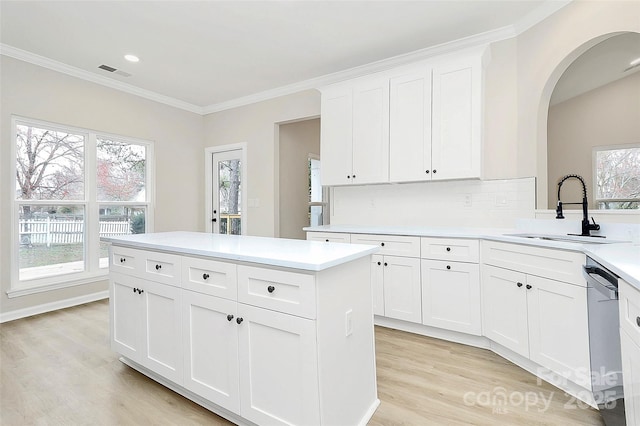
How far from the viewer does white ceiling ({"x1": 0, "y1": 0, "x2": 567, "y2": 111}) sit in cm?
263

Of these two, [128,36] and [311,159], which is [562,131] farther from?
[128,36]

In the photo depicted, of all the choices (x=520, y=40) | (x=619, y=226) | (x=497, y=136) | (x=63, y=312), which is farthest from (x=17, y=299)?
(x=520, y=40)

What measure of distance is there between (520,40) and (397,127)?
131cm

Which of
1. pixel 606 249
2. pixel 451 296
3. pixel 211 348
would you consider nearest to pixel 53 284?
pixel 211 348

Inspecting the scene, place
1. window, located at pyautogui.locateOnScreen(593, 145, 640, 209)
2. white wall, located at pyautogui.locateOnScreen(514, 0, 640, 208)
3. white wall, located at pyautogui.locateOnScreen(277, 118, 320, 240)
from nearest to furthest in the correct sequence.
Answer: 1. white wall, located at pyautogui.locateOnScreen(514, 0, 640, 208)
2. window, located at pyautogui.locateOnScreen(593, 145, 640, 209)
3. white wall, located at pyautogui.locateOnScreen(277, 118, 320, 240)

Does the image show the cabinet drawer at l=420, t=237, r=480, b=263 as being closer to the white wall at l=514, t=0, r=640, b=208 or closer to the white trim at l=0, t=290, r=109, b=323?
the white wall at l=514, t=0, r=640, b=208

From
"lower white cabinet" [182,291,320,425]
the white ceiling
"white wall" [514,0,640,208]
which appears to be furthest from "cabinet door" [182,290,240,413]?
"white wall" [514,0,640,208]

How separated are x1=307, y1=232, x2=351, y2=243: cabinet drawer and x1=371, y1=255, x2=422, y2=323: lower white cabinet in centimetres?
36

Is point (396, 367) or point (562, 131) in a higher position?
point (562, 131)

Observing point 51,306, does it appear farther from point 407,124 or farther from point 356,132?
point 407,124

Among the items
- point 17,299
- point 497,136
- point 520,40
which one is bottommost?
point 17,299

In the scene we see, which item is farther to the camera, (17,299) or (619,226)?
(17,299)

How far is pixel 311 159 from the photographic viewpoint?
5.63 meters

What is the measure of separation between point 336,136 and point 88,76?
3.11 metres
